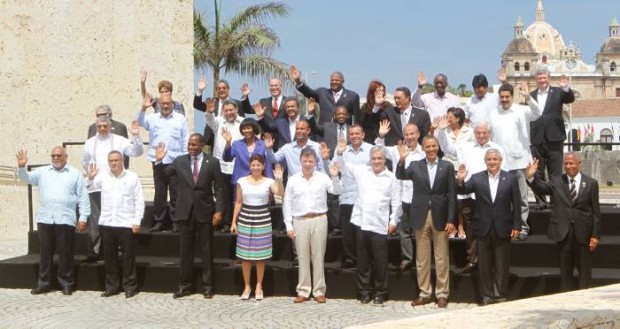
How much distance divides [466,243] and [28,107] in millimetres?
7794

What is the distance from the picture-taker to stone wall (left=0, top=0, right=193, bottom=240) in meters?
15.5

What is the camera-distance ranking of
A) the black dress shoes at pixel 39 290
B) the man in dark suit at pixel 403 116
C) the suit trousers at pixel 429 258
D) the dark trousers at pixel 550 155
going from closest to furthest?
the suit trousers at pixel 429 258 → the man in dark suit at pixel 403 116 → the black dress shoes at pixel 39 290 → the dark trousers at pixel 550 155

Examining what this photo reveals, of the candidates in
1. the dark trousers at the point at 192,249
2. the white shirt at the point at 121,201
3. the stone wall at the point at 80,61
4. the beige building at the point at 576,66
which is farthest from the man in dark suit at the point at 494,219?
the beige building at the point at 576,66

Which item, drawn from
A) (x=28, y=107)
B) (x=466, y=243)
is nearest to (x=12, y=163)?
(x=28, y=107)

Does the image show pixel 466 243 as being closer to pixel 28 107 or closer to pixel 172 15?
pixel 172 15

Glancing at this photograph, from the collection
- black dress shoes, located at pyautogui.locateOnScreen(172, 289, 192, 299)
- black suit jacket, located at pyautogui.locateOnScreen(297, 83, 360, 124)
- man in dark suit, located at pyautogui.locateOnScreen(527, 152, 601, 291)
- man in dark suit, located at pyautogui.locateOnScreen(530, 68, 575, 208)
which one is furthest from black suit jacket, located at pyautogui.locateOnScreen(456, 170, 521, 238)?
black dress shoes, located at pyautogui.locateOnScreen(172, 289, 192, 299)

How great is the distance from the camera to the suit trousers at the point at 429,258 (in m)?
10.2

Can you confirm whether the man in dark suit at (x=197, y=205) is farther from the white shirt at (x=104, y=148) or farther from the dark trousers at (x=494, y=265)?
the dark trousers at (x=494, y=265)

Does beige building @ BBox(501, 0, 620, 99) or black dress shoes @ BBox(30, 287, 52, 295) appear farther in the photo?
beige building @ BBox(501, 0, 620, 99)

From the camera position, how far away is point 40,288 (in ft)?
37.7

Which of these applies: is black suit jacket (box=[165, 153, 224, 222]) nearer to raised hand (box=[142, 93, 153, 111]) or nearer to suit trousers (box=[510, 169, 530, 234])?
raised hand (box=[142, 93, 153, 111])

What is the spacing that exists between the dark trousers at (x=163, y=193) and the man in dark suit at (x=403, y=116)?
2425mm

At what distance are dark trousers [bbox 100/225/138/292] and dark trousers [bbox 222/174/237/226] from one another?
1.13 metres

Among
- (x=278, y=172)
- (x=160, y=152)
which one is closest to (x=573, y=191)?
(x=278, y=172)
